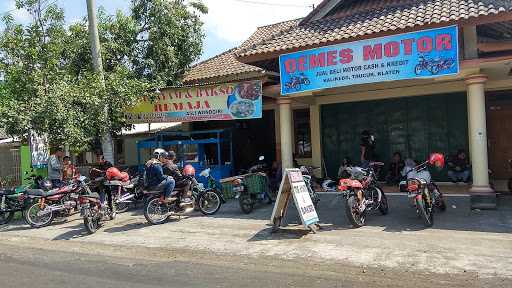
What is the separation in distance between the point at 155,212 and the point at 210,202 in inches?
56.5

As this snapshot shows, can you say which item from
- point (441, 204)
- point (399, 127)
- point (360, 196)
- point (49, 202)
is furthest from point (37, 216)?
point (399, 127)

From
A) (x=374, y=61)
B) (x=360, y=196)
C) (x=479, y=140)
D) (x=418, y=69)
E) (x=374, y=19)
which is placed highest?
(x=374, y=19)

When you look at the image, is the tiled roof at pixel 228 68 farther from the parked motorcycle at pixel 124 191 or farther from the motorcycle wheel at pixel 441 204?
the motorcycle wheel at pixel 441 204

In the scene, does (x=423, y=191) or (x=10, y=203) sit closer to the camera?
(x=423, y=191)

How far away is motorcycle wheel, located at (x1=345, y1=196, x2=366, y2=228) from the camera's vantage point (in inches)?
369

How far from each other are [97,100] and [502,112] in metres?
11.3

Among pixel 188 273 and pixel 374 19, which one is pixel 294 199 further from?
pixel 374 19

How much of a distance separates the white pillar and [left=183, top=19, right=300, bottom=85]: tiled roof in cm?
636

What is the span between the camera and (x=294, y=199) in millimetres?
9062

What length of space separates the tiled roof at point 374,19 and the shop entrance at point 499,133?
12.5 ft

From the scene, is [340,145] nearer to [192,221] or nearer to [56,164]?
[192,221]

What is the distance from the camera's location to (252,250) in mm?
8227

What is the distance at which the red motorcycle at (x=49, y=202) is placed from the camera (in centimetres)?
1166

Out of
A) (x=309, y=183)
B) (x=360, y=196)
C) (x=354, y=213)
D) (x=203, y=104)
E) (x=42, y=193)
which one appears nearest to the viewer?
(x=354, y=213)
